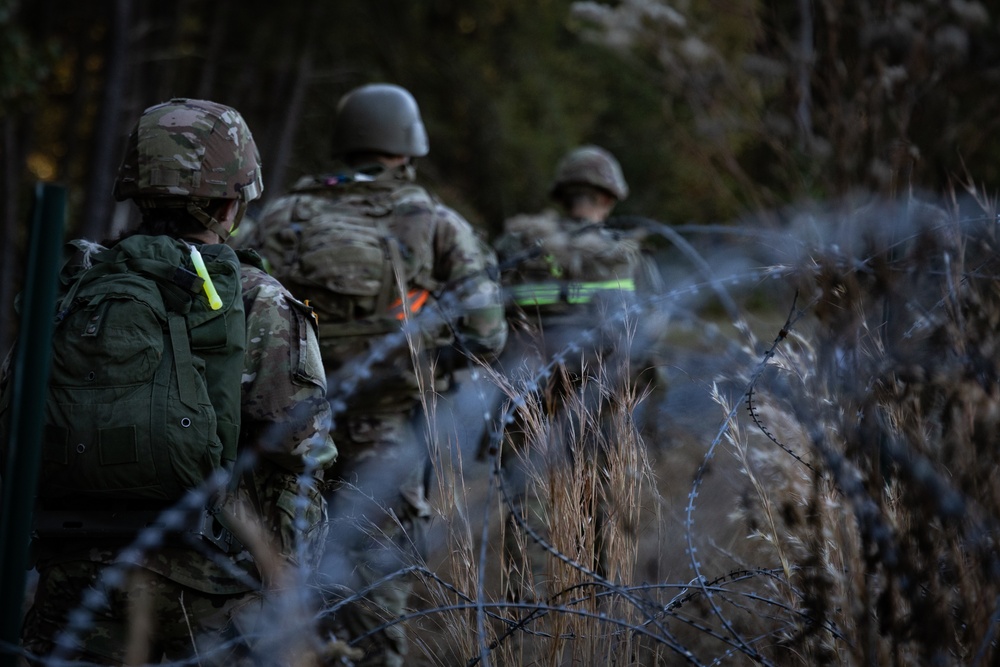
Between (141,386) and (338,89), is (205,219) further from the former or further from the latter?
(338,89)

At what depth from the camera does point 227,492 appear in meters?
2.09

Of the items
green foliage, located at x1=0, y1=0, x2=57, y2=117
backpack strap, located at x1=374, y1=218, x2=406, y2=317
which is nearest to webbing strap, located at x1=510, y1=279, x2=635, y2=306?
backpack strap, located at x1=374, y1=218, x2=406, y2=317

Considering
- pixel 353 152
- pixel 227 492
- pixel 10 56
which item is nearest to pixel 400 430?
pixel 353 152

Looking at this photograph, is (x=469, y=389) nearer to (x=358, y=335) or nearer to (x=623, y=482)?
(x=358, y=335)

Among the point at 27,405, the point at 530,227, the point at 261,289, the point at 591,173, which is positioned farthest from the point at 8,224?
the point at 27,405

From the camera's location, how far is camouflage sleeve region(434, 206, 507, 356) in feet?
11.7

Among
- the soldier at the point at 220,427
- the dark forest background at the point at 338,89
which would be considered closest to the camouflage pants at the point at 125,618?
the soldier at the point at 220,427

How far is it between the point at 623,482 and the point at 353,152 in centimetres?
220

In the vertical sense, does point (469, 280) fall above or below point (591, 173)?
below

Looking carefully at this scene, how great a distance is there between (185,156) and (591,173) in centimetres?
319

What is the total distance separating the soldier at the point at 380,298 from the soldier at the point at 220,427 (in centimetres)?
105

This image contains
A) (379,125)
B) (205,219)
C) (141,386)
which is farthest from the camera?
(379,125)

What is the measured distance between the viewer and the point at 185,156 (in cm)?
218

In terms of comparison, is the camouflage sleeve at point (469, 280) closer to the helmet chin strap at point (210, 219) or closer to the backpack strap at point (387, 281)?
the backpack strap at point (387, 281)
